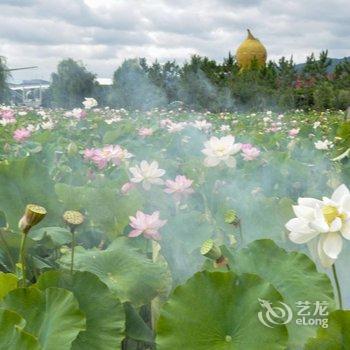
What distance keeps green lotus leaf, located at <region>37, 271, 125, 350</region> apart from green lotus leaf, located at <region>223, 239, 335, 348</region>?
0.14m

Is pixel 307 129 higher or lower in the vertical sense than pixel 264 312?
lower

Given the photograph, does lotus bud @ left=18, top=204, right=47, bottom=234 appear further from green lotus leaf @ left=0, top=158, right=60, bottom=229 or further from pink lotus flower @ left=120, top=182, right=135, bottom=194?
pink lotus flower @ left=120, top=182, right=135, bottom=194

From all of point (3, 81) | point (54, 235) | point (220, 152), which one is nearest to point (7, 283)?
point (54, 235)

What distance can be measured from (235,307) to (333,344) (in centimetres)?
9

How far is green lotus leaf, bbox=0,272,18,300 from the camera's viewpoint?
713mm

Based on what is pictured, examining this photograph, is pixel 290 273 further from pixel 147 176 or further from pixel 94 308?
pixel 147 176

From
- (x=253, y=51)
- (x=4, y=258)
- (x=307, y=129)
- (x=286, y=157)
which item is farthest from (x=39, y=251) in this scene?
(x=253, y=51)

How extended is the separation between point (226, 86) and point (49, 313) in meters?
13.6

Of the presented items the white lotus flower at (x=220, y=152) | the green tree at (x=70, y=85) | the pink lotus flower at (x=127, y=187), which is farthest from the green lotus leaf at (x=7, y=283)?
the green tree at (x=70, y=85)

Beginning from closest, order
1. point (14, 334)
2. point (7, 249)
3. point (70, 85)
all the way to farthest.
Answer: point (14, 334) → point (7, 249) → point (70, 85)

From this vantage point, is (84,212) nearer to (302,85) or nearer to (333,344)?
(333,344)

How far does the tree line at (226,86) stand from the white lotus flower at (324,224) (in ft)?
20.3

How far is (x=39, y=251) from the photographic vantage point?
3.09 feet

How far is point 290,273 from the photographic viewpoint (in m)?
0.72
